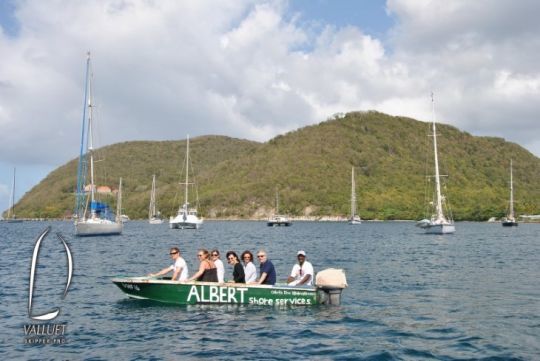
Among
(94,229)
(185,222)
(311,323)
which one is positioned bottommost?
(311,323)

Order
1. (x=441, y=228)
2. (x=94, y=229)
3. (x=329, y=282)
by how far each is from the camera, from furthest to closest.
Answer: (x=441, y=228)
(x=94, y=229)
(x=329, y=282)

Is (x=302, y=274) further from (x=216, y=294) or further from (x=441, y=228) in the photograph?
(x=441, y=228)

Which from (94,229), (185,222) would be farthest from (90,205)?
(185,222)

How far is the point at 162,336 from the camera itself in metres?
17.9

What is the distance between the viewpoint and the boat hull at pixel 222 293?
2212 cm

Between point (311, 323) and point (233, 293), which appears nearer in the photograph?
point (311, 323)

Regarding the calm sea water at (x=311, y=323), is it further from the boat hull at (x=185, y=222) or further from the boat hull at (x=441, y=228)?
the boat hull at (x=185, y=222)

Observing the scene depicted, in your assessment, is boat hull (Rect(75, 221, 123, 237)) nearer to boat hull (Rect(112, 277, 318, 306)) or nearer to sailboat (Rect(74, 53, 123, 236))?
sailboat (Rect(74, 53, 123, 236))

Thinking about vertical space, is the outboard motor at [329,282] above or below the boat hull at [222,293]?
above

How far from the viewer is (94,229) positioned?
7356cm

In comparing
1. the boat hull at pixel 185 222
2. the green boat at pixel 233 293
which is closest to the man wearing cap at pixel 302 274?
the green boat at pixel 233 293

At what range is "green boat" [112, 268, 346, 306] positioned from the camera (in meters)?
22.1

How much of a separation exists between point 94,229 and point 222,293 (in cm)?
5530

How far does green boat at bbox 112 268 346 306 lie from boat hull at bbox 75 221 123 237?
173 feet
